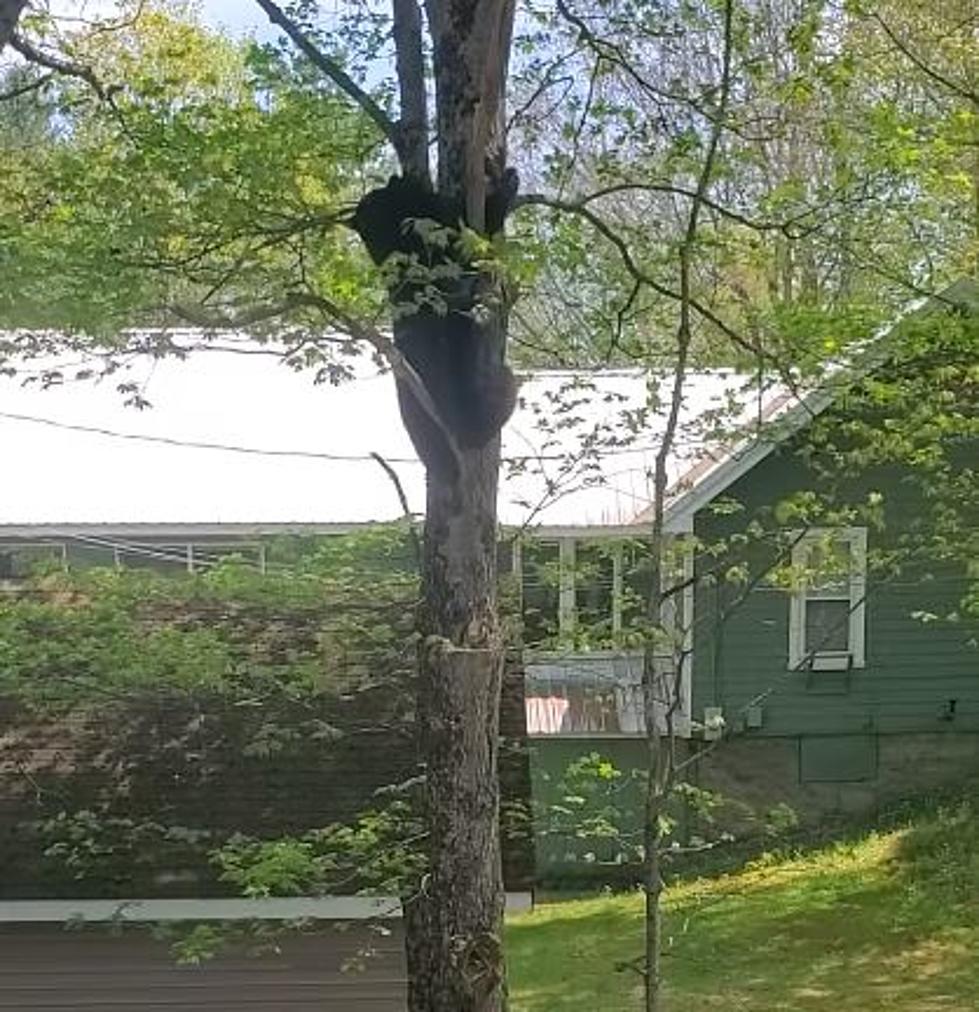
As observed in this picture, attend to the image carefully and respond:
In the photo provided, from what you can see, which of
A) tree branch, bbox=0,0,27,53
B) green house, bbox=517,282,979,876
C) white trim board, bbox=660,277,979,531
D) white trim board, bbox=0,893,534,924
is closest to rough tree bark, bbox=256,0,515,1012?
white trim board, bbox=0,893,534,924

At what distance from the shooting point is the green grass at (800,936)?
10.8 m

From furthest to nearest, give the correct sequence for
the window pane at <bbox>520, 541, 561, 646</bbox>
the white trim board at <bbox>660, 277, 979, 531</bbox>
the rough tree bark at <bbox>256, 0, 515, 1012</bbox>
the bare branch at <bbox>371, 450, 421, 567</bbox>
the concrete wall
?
the concrete wall, the window pane at <bbox>520, 541, 561, 646</bbox>, the white trim board at <bbox>660, 277, 979, 531</bbox>, the bare branch at <bbox>371, 450, 421, 567</bbox>, the rough tree bark at <bbox>256, 0, 515, 1012</bbox>

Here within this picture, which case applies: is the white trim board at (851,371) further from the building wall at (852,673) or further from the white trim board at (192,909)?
the building wall at (852,673)

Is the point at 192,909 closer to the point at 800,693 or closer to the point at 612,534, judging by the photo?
the point at 612,534

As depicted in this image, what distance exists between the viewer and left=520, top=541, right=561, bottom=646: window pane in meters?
7.33

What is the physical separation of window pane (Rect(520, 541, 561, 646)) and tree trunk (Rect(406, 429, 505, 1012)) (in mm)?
753

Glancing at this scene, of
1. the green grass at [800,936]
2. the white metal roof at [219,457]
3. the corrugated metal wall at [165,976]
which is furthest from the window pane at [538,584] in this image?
the white metal roof at [219,457]

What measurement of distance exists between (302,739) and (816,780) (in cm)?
855

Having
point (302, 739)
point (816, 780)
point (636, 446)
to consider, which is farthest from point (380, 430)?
point (636, 446)

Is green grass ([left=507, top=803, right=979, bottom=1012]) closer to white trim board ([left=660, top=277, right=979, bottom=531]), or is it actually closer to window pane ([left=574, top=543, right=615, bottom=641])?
window pane ([left=574, top=543, right=615, bottom=641])

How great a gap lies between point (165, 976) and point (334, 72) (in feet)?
15.6

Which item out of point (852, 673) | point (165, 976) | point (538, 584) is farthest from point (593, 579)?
point (852, 673)

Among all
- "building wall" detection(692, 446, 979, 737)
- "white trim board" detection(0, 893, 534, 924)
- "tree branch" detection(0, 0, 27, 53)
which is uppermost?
"tree branch" detection(0, 0, 27, 53)

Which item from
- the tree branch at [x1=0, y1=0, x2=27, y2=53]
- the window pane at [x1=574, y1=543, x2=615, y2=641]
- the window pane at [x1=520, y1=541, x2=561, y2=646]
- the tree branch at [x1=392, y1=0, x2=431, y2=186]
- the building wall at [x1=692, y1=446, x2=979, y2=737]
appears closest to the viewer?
the tree branch at [x1=0, y1=0, x2=27, y2=53]
